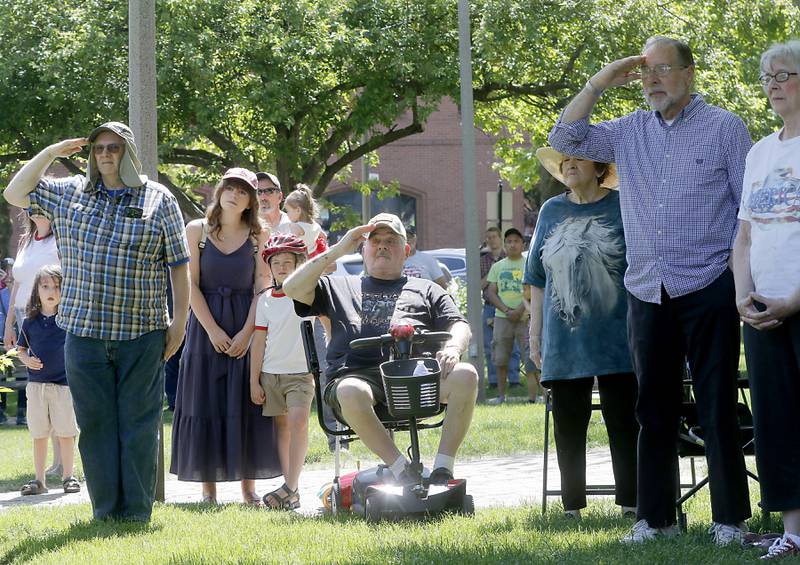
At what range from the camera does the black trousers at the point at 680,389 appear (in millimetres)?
5617

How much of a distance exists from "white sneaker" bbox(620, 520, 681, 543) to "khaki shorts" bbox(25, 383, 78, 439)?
16.9ft

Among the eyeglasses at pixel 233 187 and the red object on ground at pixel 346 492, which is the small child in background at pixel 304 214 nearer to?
the eyeglasses at pixel 233 187

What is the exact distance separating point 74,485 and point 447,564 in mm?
4900

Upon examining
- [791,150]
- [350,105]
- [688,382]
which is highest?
[350,105]

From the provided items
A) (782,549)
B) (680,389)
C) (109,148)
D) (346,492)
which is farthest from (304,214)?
(782,549)

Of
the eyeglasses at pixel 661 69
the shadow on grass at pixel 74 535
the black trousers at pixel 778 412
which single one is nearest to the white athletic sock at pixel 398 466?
the shadow on grass at pixel 74 535

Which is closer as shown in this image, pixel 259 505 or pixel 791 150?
pixel 791 150

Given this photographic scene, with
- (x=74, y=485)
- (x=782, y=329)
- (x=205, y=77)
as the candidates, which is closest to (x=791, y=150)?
(x=782, y=329)

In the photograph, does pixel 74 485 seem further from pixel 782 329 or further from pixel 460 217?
pixel 460 217

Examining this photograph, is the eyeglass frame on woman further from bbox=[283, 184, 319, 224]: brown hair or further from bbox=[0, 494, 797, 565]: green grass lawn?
bbox=[283, 184, 319, 224]: brown hair

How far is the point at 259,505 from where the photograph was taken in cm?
812

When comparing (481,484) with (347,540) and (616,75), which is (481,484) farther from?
(616,75)

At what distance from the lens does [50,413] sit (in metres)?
9.74

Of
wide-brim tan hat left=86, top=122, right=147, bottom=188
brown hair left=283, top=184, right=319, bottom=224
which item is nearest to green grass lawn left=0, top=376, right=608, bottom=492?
brown hair left=283, top=184, right=319, bottom=224
